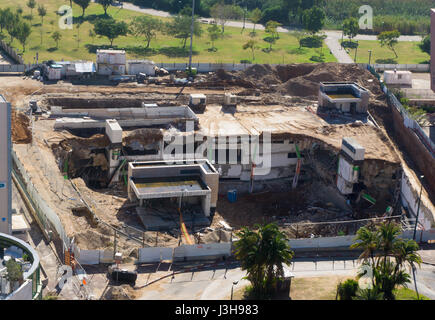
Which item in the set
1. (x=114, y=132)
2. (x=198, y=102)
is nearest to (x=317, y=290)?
(x=114, y=132)

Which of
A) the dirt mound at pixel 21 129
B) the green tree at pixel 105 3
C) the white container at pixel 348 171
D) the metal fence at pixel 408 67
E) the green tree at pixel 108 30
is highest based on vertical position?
the green tree at pixel 105 3

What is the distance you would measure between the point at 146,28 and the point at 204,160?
64.1m

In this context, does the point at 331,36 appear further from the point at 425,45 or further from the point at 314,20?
the point at 425,45

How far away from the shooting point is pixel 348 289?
68.2m

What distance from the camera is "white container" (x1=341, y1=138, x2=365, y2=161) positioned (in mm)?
95312

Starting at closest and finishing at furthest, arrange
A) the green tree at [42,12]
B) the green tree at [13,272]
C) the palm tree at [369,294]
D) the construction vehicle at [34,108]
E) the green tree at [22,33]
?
the green tree at [13,272] < the palm tree at [369,294] < the construction vehicle at [34,108] < the green tree at [22,33] < the green tree at [42,12]

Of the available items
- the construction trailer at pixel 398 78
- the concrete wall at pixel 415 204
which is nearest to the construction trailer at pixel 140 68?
the construction trailer at pixel 398 78

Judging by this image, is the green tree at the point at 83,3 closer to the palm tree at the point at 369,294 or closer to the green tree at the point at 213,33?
the green tree at the point at 213,33

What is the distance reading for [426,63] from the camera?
14375cm

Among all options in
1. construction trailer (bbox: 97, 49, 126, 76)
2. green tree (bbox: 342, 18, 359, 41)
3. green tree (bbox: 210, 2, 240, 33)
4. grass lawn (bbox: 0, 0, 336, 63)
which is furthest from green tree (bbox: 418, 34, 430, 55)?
construction trailer (bbox: 97, 49, 126, 76)

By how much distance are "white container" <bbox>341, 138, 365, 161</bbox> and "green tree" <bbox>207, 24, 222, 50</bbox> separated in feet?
199

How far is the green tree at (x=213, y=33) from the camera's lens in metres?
157

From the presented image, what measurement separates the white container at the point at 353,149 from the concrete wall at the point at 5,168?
1622 inches

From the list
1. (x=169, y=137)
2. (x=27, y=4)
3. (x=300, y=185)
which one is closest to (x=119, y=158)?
(x=169, y=137)
